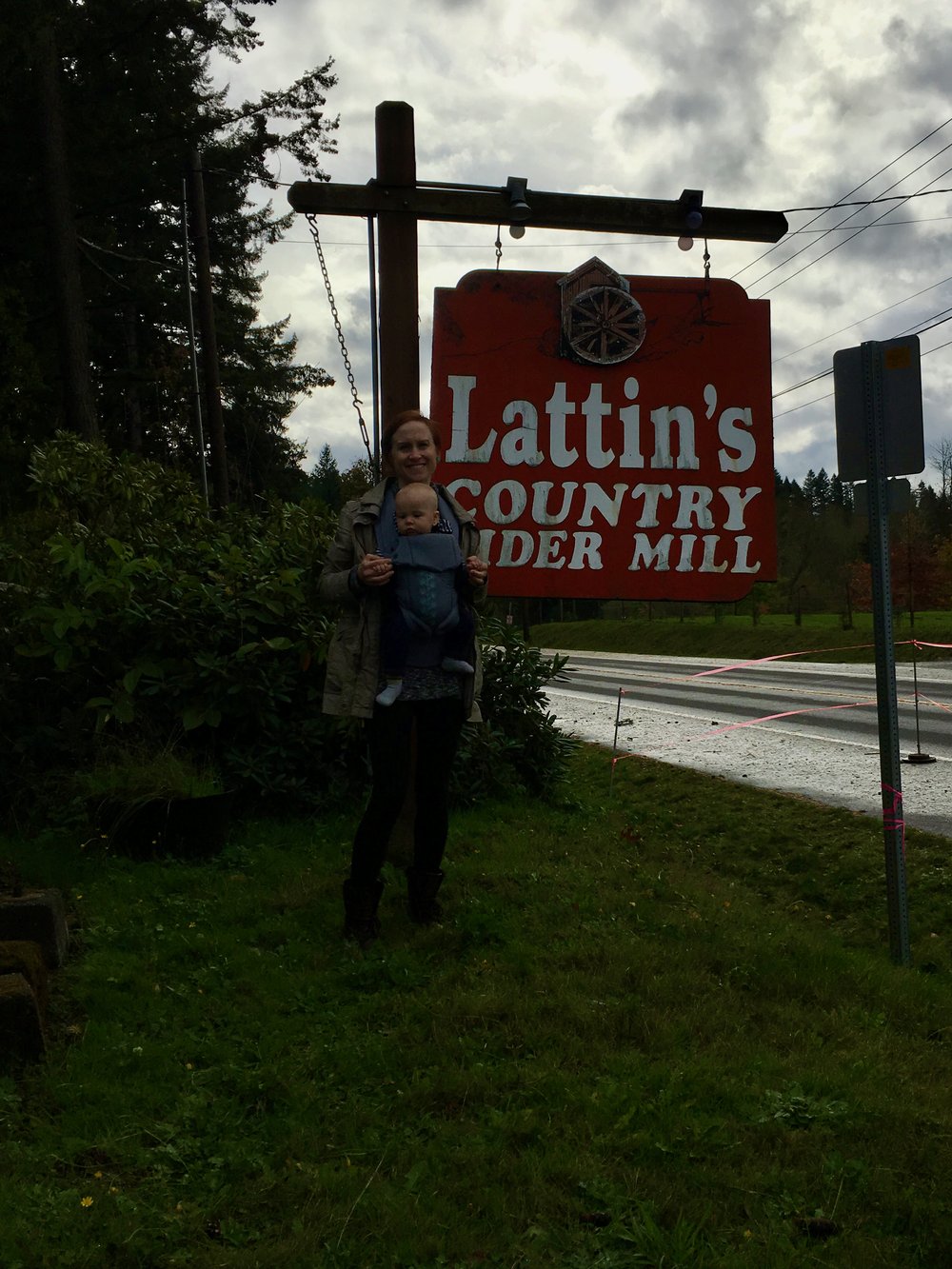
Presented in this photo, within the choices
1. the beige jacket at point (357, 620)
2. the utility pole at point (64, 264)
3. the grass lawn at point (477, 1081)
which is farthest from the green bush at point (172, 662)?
the utility pole at point (64, 264)

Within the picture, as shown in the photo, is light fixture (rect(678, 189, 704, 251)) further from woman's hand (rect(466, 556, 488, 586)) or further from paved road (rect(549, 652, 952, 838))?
paved road (rect(549, 652, 952, 838))

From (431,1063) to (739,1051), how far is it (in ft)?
3.20

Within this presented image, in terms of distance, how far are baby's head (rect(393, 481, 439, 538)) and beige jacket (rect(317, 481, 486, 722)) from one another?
0.60ft

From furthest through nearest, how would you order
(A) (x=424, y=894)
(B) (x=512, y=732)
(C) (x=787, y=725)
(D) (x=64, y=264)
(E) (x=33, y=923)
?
(D) (x=64, y=264)
(C) (x=787, y=725)
(B) (x=512, y=732)
(A) (x=424, y=894)
(E) (x=33, y=923)

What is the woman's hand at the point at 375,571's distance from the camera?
411 centimetres

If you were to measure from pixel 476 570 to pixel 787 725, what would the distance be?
1104 cm

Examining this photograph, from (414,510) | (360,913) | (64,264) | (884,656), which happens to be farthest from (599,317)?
(64,264)

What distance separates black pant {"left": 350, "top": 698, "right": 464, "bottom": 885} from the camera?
431 centimetres

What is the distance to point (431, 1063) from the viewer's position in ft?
11.4

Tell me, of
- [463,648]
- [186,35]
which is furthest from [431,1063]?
[186,35]

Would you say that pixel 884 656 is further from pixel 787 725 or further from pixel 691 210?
pixel 787 725

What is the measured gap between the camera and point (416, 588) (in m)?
4.21

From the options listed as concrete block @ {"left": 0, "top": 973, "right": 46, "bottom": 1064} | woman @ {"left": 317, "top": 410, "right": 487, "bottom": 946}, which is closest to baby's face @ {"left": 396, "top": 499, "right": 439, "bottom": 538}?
woman @ {"left": 317, "top": 410, "right": 487, "bottom": 946}

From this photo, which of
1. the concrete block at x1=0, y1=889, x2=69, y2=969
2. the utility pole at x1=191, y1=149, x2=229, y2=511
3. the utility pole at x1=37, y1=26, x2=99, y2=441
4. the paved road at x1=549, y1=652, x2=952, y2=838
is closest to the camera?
the concrete block at x1=0, y1=889, x2=69, y2=969
